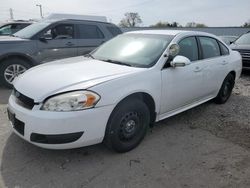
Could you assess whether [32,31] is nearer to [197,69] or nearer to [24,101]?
[24,101]

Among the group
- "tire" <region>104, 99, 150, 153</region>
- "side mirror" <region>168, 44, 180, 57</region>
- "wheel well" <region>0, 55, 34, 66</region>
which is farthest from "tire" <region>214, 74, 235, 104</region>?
"wheel well" <region>0, 55, 34, 66</region>

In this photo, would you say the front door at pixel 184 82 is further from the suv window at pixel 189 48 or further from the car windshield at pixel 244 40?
the car windshield at pixel 244 40

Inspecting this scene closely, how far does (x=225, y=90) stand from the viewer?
19.5 feet

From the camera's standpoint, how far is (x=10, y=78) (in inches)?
262

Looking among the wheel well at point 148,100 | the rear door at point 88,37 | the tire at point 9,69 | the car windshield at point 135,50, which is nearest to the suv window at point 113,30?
the rear door at point 88,37

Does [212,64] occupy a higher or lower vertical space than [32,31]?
lower

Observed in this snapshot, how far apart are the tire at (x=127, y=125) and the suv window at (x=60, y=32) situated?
4.50 meters

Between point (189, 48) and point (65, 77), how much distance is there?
7.62 feet

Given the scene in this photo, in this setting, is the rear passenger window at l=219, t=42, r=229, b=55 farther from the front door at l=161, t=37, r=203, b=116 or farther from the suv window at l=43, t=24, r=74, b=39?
the suv window at l=43, t=24, r=74, b=39

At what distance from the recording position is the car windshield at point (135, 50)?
397 cm

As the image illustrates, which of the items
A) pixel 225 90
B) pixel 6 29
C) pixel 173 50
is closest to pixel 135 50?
pixel 173 50

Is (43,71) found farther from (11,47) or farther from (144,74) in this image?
(11,47)

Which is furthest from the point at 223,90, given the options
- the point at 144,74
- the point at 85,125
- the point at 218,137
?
the point at 85,125

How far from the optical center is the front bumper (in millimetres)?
2953
